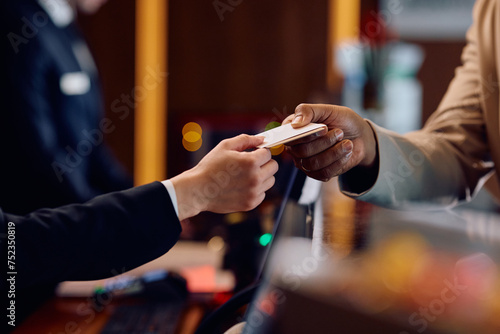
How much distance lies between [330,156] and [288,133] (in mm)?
113

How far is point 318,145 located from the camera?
2.20ft

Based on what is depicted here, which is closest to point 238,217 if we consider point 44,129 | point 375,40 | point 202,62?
point 44,129

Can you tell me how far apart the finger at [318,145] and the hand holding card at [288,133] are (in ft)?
0.18

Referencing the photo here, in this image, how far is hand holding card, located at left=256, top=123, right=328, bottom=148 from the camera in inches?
22.7

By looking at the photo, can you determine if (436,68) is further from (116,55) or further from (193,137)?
(116,55)

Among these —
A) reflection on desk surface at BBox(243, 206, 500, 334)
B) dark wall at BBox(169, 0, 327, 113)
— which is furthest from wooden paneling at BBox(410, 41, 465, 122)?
reflection on desk surface at BBox(243, 206, 500, 334)

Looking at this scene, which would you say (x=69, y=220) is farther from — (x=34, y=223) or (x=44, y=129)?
(x=44, y=129)

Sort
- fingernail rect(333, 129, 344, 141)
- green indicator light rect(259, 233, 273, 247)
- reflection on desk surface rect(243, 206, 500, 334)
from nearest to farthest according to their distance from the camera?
reflection on desk surface rect(243, 206, 500, 334) → fingernail rect(333, 129, 344, 141) → green indicator light rect(259, 233, 273, 247)

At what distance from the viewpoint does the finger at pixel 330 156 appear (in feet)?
2.23

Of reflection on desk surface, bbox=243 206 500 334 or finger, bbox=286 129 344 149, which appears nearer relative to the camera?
reflection on desk surface, bbox=243 206 500 334

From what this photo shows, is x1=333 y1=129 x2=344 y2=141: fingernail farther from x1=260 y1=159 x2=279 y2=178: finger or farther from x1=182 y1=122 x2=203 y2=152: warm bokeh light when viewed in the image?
x1=182 y1=122 x2=203 y2=152: warm bokeh light

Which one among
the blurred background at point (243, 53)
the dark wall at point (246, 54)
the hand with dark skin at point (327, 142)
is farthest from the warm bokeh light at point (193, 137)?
the hand with dark skin at point (327, 142)

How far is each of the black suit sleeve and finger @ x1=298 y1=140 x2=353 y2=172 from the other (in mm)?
217

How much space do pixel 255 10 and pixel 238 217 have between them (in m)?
2.43
